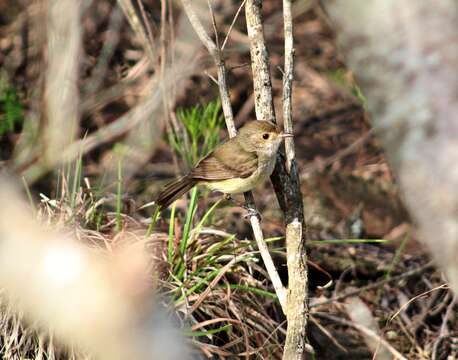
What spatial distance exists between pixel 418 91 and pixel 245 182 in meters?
3.07

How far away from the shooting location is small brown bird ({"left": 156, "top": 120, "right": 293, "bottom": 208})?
4.06m

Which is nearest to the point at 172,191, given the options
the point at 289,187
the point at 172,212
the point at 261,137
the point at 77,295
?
the point at 172,212

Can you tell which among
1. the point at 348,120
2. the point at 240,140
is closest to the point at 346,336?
the point at 240,140

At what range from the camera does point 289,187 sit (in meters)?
3.33

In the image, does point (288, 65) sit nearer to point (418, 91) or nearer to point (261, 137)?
point (261, 137)

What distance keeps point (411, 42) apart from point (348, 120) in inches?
243

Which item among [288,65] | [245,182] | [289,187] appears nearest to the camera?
[288,65]

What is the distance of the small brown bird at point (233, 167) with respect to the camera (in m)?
4.06

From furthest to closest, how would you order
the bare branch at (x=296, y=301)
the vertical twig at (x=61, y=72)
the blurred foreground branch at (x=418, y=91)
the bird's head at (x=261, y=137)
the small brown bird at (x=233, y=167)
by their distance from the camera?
the vertical twig at (x=61, y=72) < the small brown bird at (x=233, y=167) < the bird's head at (x=261, y=137) < the bare branch at (x=296, y=301) < the blurred foreground branch at (x=418, y=91)

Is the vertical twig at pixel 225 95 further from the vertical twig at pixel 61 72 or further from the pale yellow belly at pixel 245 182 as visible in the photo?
the vertical twig at pixel 61 72

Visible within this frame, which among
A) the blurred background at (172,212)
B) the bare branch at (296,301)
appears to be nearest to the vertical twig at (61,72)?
the blurred background at (172,212)

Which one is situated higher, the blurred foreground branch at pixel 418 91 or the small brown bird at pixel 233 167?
the blurred foreground branch at pixel 418 91

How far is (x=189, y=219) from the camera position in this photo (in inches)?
153

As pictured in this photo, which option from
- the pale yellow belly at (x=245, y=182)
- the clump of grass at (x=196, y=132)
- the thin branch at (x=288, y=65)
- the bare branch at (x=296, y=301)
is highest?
the thin branch at (x=288, y=65)
